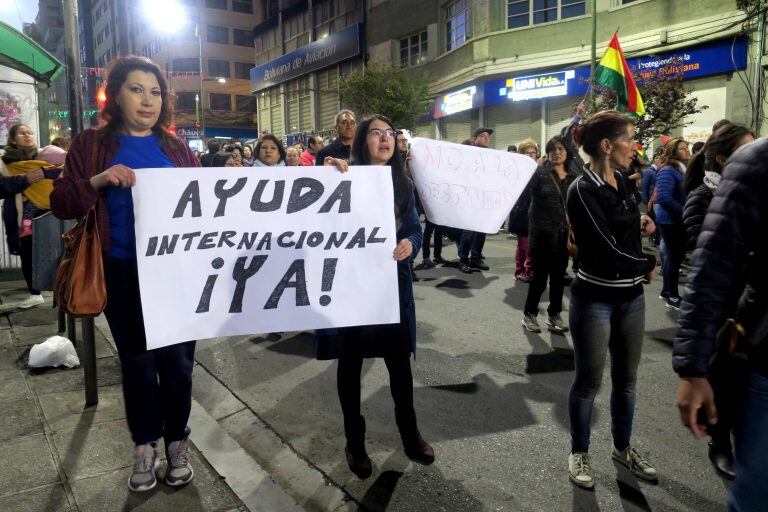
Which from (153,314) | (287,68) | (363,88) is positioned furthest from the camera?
(287,68)

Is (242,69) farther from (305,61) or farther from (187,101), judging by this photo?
(305,61)

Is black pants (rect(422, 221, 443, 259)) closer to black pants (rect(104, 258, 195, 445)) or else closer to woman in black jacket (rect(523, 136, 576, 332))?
woman in black jacket (rect(523, 136, 576, 332))

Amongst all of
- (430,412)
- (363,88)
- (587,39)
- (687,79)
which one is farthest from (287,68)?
(430,412)

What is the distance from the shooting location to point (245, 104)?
66.2 metres

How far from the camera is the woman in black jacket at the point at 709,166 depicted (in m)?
3.71

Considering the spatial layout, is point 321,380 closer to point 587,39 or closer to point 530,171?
point 530,171

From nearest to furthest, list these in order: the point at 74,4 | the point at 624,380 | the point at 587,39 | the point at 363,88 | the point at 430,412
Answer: the point at 624,380 → the point at 430,412 → the point at 74,4 → the point at 587,39 → the point at 363,88

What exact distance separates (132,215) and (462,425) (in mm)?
2340

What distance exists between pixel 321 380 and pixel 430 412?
1.02 meters

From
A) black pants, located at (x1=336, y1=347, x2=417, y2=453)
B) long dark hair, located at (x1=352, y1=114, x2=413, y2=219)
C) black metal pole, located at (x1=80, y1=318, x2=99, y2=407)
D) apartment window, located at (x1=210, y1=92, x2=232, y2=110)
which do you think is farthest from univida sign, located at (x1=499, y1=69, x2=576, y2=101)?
apartment window, located at (x1=210, y1=92, x2=232, y2=110)

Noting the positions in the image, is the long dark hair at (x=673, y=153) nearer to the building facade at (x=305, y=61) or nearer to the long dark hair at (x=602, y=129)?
the long dark hair at (x=602, y=129)

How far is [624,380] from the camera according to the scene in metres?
3.18

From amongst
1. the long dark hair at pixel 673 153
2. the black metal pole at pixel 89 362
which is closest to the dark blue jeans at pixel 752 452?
the black metal pole at pixel 89 362

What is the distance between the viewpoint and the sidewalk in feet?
9.29
